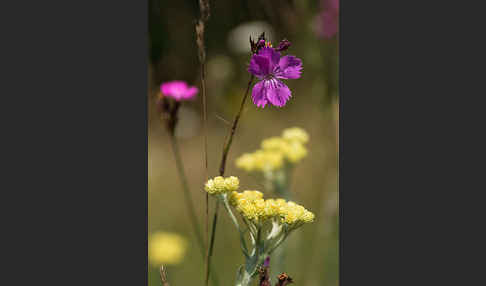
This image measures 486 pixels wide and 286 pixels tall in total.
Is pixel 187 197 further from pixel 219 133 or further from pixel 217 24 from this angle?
pixel 217 24

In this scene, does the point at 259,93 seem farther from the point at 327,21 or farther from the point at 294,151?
the point at 327,21

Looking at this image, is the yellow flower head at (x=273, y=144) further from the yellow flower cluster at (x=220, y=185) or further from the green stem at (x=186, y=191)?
the yellow flower cluster at (x=220, y=185)

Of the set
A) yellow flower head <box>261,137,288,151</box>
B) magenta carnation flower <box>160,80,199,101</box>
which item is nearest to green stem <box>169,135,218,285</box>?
magenta carnation flower <box>160,80,199,101</box>

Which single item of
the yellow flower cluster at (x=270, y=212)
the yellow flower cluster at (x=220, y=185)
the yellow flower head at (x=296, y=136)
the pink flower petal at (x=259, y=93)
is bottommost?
the yellow flower cluster at (x=270, y=212)

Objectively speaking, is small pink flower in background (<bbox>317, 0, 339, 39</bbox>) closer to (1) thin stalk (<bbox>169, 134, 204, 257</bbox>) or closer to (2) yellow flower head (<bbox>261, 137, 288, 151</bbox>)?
(2) yellow flower head (<bbox>261, 137, 288, 151</bbox>)

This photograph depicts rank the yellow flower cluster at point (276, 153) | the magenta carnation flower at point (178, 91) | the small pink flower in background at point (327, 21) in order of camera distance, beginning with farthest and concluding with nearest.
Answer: the small pink flower in background at point (327, 21), the yellow flower cluster at point (276, 153), the magenta carnation flower at point (178, 91)

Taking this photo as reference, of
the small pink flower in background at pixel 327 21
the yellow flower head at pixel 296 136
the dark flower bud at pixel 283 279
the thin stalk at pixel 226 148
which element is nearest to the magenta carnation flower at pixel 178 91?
the thin stalk at pixel 226 148

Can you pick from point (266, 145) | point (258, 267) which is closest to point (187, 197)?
point (266, 145)
